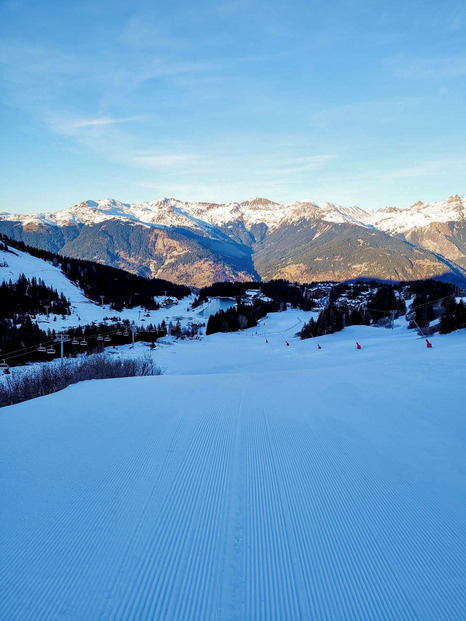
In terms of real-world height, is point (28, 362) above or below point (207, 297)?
below

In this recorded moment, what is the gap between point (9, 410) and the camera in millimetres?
12016

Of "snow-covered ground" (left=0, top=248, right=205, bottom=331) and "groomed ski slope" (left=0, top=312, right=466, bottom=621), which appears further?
"snow-covered ground" (left=0, top=248, right=205, bottom=331)

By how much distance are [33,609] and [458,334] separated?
34.3 meters

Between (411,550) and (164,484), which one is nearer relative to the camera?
(411,550)

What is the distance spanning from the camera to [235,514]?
5336 millimetres

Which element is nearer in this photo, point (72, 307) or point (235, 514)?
point (235, 514)

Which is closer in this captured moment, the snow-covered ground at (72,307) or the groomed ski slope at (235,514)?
the groomed ski slope at (235,514)

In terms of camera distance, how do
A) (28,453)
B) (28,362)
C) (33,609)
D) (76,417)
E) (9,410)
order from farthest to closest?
(28,362), (9,410), (76,417), (28,453), (33,609)

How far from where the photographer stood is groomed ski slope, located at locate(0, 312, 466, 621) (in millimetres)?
3885

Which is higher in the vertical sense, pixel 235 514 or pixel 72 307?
pixel 72 307

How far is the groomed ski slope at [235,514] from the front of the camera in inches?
153

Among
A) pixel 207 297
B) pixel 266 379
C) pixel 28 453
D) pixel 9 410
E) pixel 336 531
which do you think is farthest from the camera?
pixel 207 297

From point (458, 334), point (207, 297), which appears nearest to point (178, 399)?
point (458, 334)

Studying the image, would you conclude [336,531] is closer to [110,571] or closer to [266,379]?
[110,571]
